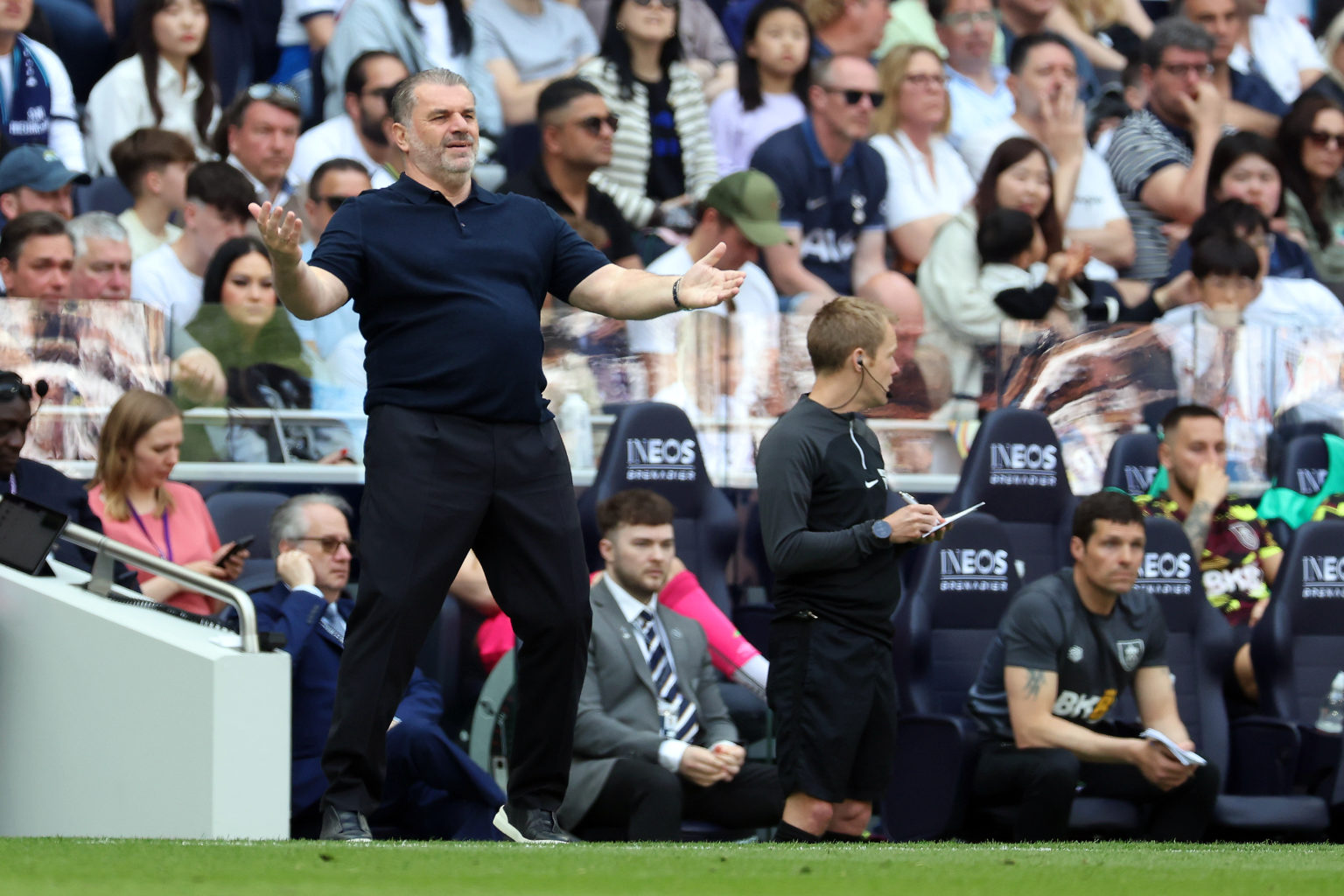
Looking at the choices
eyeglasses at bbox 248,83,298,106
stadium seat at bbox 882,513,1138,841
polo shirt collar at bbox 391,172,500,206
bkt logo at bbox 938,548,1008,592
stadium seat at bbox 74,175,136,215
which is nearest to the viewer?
polo shirt collar at bbox 391,172,500,206

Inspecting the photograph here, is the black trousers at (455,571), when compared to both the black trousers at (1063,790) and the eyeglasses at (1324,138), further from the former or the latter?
the eyeglasses at (1324,138)

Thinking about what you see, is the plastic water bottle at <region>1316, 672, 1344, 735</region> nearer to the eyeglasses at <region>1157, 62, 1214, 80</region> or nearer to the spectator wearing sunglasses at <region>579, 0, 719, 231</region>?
the spectator wearing sunglasses at <region>579, 0, 719, 231</region>

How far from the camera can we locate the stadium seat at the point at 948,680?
7375 millimetres

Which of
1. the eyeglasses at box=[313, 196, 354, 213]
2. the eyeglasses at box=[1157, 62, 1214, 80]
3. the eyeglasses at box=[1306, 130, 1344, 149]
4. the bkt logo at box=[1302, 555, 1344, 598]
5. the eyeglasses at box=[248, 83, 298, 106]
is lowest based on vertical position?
the bkt logo at box=[1302, 555, 1344, 598]

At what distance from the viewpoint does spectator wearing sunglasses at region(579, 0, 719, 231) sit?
34.4ft

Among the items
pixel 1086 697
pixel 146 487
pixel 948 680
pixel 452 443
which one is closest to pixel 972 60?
pixel 948 680

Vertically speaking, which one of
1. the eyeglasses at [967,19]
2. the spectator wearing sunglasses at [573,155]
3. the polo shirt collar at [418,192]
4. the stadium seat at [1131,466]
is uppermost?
the eyeglasses at [967,19]

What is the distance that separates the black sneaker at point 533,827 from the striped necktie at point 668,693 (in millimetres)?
2038

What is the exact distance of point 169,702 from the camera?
554 centimetres

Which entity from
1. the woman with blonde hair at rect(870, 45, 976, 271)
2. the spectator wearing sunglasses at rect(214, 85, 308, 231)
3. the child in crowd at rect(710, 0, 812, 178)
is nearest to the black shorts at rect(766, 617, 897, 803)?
the spectator wearing sunglasses at rect(214, 85, 308, 231)

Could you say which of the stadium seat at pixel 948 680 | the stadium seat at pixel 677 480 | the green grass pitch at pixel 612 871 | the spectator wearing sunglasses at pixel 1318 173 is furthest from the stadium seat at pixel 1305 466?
the green grass pitch at pixel 612 871

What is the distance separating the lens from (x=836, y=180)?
34.8 ft

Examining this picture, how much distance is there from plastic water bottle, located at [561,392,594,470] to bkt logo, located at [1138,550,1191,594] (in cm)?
231

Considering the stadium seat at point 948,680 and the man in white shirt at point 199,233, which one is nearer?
the stadium seat at point 948,680
